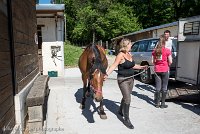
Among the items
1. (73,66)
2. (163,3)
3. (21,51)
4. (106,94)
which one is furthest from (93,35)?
(21,51)

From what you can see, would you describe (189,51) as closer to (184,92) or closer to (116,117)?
(184,92)

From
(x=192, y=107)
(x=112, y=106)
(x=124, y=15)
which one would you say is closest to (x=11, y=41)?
(x=112, y=106)

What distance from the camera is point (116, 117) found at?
6.32 meters

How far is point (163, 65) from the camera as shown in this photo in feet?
23.3

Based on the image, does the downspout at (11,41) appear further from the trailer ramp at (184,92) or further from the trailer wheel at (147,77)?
the trailer wheel at (147,77)

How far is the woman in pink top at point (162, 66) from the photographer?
7078 mm

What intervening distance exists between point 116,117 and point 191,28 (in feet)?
11.6

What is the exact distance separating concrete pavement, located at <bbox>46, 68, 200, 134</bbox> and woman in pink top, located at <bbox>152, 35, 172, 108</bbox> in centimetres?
36

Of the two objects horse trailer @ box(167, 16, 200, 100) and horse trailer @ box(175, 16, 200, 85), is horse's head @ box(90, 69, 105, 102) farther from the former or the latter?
horse trailer @ box(175, 16, 200, 85)

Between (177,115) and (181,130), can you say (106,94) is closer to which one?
(177,115)

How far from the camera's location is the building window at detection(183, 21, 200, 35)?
756 cm

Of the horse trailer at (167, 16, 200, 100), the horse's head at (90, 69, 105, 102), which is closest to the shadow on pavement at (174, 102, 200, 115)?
the horse trailer at (167, 16, 200, 100)

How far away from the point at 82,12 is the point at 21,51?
45.9 meters

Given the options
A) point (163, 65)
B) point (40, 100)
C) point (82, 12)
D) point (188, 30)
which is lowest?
point (40, 100)
